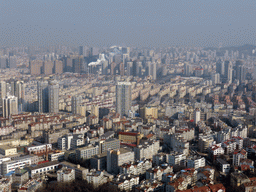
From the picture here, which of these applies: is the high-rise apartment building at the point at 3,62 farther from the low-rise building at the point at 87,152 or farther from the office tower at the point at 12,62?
the low-rise building at the point at 87,152

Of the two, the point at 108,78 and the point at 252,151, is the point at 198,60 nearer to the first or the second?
the point at 108,78

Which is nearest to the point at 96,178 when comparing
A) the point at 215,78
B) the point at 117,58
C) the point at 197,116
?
the point at 197,116

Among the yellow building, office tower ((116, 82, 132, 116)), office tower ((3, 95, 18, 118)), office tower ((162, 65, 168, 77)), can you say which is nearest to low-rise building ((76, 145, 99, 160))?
the yellow building

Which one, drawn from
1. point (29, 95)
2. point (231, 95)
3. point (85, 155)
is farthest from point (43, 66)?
point (85, 155)

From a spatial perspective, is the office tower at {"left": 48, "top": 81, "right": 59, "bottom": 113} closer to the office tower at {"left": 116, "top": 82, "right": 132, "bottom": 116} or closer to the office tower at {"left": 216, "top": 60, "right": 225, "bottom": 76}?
the office tower at {"left": 116, "top": 82, "right": 132, "bottom": 116}

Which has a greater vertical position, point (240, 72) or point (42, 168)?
point (240, 72)

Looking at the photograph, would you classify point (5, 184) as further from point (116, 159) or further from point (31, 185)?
point (116, 159)

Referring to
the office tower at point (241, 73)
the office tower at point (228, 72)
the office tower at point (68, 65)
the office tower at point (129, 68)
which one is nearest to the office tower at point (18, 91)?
the office tower at point (68, 65)
